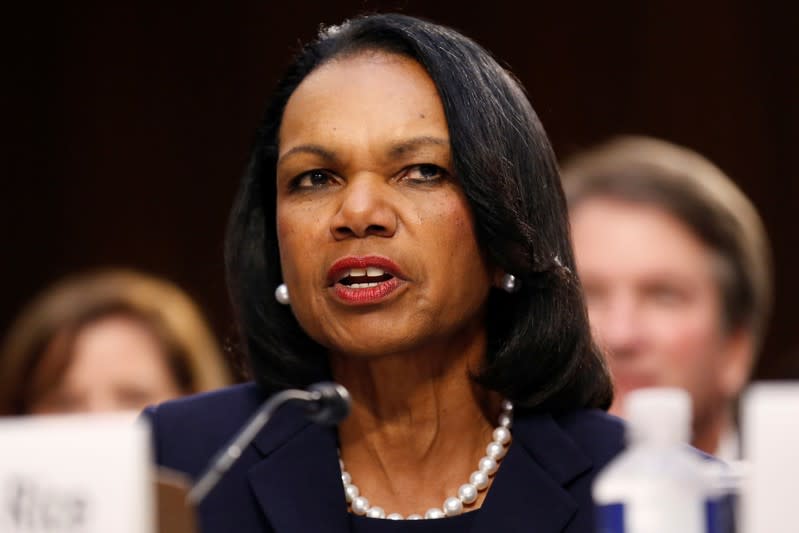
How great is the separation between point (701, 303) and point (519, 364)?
1273 mm

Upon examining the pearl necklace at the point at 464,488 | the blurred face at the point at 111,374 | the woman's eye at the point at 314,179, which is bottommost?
the blurred face at the point at 111,374

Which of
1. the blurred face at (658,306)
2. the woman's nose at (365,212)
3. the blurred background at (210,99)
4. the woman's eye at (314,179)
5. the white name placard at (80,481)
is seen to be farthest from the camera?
the blurred background at (210,99)

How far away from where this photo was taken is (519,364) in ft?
7.29

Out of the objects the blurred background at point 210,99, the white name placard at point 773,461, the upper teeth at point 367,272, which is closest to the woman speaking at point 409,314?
the upper teeth at point 367,272

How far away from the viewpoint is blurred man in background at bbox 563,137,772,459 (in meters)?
3.34

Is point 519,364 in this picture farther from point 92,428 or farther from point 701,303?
point 701,303

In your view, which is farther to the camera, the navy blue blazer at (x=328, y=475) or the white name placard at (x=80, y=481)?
the navy blue blazer at (x=328, y=475)

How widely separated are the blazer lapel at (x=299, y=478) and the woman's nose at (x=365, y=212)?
0.32 m

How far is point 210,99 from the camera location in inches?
193

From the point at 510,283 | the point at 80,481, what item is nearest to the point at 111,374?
the point at 510,283

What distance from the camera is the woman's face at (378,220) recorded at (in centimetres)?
208

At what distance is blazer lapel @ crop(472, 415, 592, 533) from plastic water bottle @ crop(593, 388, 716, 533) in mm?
607

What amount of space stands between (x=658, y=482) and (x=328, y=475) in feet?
2.68

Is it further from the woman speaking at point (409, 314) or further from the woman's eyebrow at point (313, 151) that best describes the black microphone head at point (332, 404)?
the woman's eyebrow at point (313, 151)
